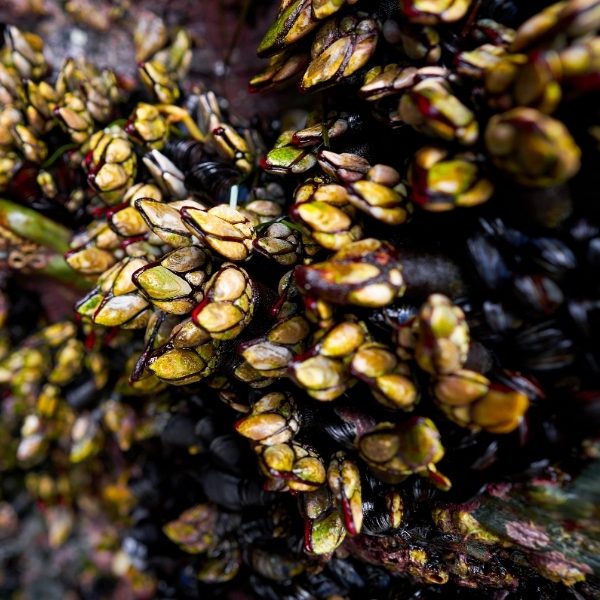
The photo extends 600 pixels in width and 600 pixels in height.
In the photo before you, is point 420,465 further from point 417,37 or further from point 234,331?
point 417,37

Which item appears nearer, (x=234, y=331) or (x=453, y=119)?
(x=453, y=119)

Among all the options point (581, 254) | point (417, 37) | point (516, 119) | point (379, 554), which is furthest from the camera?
point (379, 554)

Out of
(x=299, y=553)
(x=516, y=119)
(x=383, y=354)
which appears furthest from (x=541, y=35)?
(x=299, y=553)

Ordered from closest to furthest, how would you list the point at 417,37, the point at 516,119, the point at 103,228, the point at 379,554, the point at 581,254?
the point at 516,119
the point at 581,254
the point at 417,37
the point at 379,554
the point at 103,228

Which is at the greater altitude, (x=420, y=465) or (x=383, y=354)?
(x=383, y=354)

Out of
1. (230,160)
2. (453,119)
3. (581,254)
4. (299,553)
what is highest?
(453,119)

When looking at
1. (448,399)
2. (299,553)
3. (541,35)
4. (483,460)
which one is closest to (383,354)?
(448,399)

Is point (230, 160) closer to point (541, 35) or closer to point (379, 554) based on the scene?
point (541, 35)
